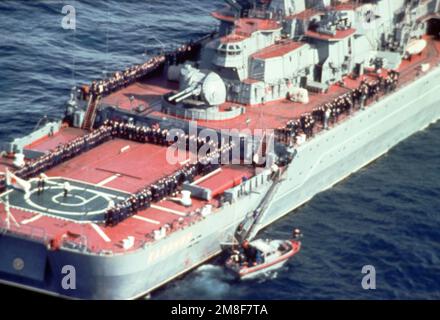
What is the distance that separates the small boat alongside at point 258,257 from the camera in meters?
73.4

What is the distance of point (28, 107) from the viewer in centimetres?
9744

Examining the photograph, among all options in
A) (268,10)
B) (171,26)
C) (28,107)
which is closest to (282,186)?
(268,10)

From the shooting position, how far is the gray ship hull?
225 feet

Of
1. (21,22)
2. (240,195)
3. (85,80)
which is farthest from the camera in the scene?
(21,22)

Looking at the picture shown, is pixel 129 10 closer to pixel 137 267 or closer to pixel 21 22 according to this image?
pixel 21 22

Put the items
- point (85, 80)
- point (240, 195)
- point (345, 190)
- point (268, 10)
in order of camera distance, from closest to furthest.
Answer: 1. point (240, 195)
2. point (345, 190)
3. point (268, 10)
4. point (85, 80)

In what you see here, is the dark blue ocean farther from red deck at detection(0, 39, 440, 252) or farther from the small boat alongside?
red deck at detection(0, 39, 440, 252)

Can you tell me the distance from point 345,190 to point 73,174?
20.8m

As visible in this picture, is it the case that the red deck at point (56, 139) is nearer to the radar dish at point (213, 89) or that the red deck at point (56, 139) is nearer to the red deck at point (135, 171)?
the red deck at point (135, 171)

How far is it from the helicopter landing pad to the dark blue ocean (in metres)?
6.53

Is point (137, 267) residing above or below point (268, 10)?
below

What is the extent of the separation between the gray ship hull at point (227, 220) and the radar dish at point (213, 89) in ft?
22.9

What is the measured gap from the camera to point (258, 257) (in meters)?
74.0

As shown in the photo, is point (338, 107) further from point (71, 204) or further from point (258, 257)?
point (71, 204)
